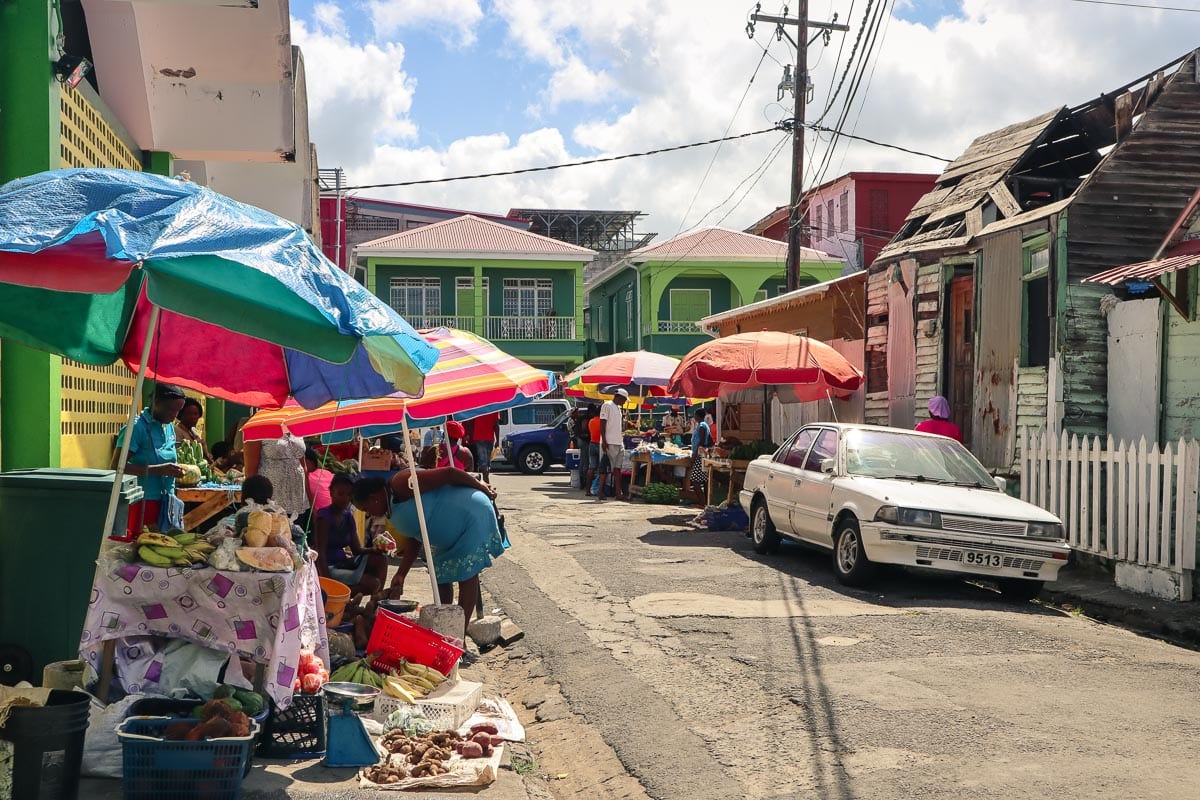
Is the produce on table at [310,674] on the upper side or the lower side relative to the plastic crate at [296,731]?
→ upper

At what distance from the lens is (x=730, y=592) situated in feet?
33.9

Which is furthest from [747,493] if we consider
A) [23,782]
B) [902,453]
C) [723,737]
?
[23,782]

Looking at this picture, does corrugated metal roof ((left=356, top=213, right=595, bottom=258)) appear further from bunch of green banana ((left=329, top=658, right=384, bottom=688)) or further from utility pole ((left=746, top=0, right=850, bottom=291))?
bunch of green banana ((left=329, top=658, right=384, bottom=688))

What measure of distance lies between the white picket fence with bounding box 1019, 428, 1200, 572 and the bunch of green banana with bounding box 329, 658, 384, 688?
6844 millimetres

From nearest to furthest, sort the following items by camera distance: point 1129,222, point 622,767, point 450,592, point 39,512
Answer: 1. point 622,767
2. point 39,512
3. point 450,592
4. point 1129,222

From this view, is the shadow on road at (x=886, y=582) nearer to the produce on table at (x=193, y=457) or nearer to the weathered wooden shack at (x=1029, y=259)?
the weathered wooden shack at (x=1029, y=259)

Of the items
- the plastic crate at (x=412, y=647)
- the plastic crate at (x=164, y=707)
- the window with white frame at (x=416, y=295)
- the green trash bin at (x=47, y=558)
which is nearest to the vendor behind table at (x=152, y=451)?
the green trash bin at (x=47, y=558)

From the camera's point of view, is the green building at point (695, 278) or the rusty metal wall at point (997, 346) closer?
the rusty metal wall at point (997, 346)

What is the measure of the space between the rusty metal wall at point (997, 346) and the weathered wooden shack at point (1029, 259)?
2cm

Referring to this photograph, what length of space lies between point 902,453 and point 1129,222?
4049mm

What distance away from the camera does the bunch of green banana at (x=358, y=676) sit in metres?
6.41

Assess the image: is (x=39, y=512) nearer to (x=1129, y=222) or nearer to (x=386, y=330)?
(x=386, y=330)

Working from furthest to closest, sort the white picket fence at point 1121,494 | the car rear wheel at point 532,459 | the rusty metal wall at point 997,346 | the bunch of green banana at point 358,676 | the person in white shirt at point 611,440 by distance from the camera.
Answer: the car rear wheel at point 532,459 → the person in white shirt at point 611,440 → the rusty metal wall at point 997,346 → the white picket fence at point 1121,494 → the bunch of green banana at point 358,676

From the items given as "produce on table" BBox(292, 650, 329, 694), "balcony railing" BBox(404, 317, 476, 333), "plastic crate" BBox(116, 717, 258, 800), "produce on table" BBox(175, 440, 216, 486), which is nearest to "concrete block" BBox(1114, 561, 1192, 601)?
"produce on table" BBox(292, 650, 329, 694)
